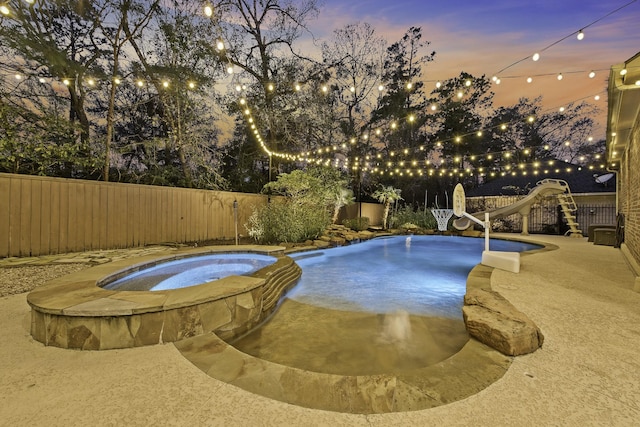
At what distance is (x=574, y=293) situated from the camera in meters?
3.00

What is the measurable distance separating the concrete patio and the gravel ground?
4.84ft

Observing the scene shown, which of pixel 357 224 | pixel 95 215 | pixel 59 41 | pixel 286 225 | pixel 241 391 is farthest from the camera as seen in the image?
pixel 357 224

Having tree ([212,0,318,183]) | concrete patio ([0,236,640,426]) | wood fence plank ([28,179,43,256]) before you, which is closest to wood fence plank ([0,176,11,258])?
wood fence plank ([28,179,43,256])

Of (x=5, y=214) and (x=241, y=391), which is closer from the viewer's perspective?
(x=241, y=391)

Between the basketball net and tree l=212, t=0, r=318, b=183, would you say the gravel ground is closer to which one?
tree l=212, t=0, r=318, b=183

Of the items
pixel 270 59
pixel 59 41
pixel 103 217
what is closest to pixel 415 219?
pixel 270 59

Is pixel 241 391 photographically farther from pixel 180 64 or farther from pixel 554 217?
pixel 554 217

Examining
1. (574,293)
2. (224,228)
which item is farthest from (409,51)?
(574,293)

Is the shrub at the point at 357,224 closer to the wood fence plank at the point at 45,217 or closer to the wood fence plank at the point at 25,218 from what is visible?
the wood fence plank at the point at 45,217

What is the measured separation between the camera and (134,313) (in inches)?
76.1

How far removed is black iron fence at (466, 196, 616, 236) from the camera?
1026cm

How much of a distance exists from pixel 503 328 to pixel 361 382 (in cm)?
113

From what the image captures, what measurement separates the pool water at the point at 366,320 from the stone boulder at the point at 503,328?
426mm

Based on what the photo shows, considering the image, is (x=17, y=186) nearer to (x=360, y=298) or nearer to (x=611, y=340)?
(x=360, y=298)
